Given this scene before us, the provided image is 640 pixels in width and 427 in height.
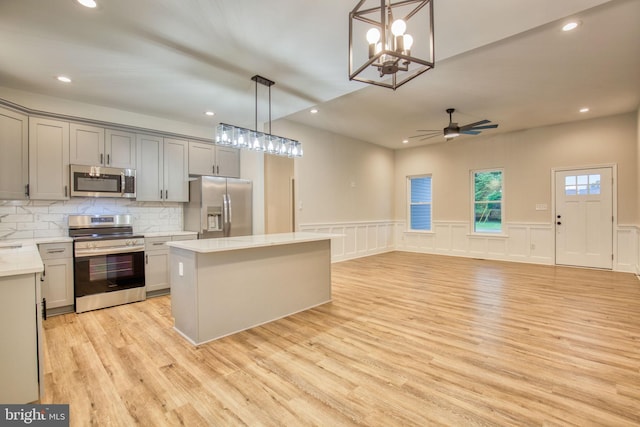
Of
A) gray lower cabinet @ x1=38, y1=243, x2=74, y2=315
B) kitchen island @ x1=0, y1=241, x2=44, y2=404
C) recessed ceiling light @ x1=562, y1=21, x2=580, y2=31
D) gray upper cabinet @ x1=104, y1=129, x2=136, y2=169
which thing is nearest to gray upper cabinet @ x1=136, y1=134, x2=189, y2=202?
gray upper cabinet @ x1=104, y1=129, x2=136, y2=169

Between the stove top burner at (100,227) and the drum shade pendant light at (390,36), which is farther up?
the drum shade pendant light at (390,36)

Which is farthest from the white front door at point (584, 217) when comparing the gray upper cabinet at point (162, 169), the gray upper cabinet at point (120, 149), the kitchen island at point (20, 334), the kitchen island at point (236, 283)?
the kitchen island at point (20, 334)

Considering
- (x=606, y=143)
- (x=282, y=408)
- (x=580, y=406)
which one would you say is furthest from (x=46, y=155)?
(x=606, y=143)

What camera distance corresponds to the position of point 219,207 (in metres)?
4.61

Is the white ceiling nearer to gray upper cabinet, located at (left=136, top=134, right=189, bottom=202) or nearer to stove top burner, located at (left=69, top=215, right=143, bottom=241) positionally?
gray upper cabinet, located at (left=136, top=134, right=189, bottom=202)

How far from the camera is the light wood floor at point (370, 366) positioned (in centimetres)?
174

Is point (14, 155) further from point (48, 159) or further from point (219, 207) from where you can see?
point (219, 207)

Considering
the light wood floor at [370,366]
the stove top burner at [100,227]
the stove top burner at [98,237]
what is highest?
the stove top burner at [100,227]

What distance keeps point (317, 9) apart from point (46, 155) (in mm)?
3625

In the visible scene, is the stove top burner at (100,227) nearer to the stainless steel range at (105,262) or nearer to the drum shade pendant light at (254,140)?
the stainless steel range at (105,262)

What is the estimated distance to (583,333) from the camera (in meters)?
2.80

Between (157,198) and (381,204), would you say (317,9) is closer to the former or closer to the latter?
(157,198)

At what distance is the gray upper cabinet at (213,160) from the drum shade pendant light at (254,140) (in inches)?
73.4

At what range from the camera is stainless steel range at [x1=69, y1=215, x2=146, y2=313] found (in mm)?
3518
